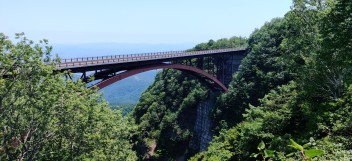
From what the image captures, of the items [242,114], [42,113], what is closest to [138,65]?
[242,114]

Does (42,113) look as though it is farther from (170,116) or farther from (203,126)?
(170,116)

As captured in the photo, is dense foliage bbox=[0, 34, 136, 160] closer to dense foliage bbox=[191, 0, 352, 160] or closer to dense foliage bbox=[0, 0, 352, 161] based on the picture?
dense foliage bbox=[0, 0, 352, 161]

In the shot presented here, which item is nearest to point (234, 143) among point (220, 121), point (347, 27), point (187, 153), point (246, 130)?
point (246, 130)

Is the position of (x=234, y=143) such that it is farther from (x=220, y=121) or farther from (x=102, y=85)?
(x=220, y=121)

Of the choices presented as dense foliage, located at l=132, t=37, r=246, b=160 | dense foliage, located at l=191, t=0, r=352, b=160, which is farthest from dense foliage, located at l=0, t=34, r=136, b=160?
dense foliage, located at l=132, t=37, r=246, b=160

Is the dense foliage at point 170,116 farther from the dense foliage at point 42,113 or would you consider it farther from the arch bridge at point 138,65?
the dense foliage at point 42,113

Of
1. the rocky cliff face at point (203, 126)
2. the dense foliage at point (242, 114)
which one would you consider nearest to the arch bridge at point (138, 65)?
the dense foliage at point (242, 114)
